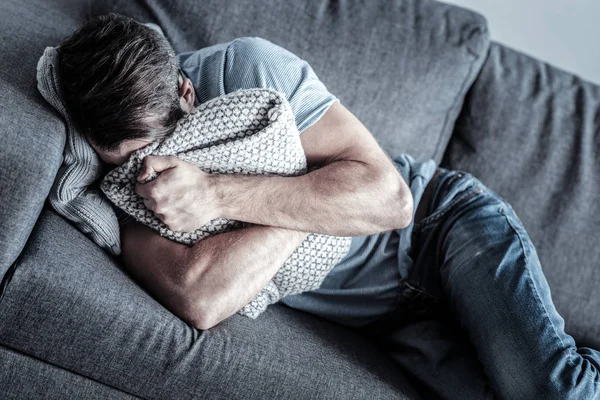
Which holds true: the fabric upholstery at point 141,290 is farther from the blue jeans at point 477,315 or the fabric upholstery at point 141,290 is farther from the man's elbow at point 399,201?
the man's elbow at point 399,201

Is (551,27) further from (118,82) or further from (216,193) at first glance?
(118,82)

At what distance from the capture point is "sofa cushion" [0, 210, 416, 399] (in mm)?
1018

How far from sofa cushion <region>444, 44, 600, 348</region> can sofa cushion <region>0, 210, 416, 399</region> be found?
0.62 metres

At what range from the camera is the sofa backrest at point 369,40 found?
152 centimetres

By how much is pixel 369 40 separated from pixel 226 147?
1.98 ft

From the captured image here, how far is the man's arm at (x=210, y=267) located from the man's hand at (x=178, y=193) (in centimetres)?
6

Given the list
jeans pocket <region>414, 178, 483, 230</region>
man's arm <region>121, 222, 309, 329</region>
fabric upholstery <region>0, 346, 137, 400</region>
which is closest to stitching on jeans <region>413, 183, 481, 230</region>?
jeans pocket <region>414, 178, 483, 230</region>

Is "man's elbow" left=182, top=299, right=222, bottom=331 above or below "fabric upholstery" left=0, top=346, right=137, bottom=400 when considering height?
above

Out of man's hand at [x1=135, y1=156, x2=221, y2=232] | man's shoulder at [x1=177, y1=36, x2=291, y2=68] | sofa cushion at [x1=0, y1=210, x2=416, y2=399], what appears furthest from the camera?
man's shoulder at [x1=177, y1=36, x2=291, y2=68]

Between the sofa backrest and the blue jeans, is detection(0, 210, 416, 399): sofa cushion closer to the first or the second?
the blue jeans

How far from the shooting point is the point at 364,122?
157 centimetres

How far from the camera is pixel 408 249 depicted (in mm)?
1445

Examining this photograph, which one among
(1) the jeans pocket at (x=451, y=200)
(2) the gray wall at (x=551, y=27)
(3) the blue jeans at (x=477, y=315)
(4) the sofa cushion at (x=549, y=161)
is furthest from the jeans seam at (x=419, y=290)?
(2) the gray wall at (x=551, y=27)

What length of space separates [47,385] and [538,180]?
1234 mm
